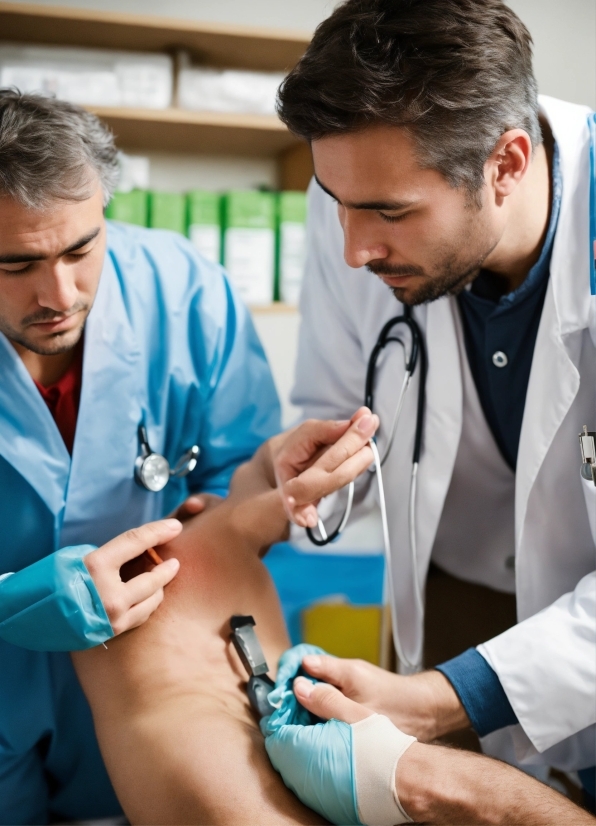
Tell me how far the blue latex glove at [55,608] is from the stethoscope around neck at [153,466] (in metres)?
0.24

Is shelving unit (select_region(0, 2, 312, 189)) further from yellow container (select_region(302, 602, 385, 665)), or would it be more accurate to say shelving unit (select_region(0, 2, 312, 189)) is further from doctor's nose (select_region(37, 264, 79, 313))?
yellow container (select_region(302, 602, 385, 665))

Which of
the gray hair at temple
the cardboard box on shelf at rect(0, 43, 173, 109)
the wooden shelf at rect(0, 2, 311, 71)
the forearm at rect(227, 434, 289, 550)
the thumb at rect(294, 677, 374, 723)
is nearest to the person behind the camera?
the thumb at rect(294, 677, 374, 723)

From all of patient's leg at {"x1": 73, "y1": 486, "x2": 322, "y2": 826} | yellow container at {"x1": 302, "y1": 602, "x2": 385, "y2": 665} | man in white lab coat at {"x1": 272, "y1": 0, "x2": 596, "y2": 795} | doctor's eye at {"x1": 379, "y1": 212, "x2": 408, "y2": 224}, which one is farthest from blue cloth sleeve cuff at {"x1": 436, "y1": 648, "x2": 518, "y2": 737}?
yellow container at {"x1": 302, "y1": 602, "x2": 385, "y2": 665}

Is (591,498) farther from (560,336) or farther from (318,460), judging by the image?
(318,460)

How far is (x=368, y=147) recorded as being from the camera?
41.8 inches

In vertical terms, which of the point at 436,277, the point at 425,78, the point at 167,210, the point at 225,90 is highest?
the point at 225,90

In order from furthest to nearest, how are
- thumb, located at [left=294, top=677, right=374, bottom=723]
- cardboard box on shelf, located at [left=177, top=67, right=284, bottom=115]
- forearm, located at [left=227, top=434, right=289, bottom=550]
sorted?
cardboard box on shelf, located at [left=177, top=67, right=284, bottom=115]
forearm, located at [left=227, top=434, right=289, bottom=550]
thumb, located at [left=294, top=677, right=374, bottom=723]

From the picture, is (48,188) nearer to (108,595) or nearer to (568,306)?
(108,595)

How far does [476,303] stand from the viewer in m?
1.30

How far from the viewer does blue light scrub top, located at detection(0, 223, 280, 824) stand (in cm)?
106

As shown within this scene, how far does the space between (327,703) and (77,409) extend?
637 millimetres

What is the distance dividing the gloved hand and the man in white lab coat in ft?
0.36

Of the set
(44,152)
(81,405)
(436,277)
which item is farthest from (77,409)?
(436,277)

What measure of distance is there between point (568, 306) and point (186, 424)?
69 cm
